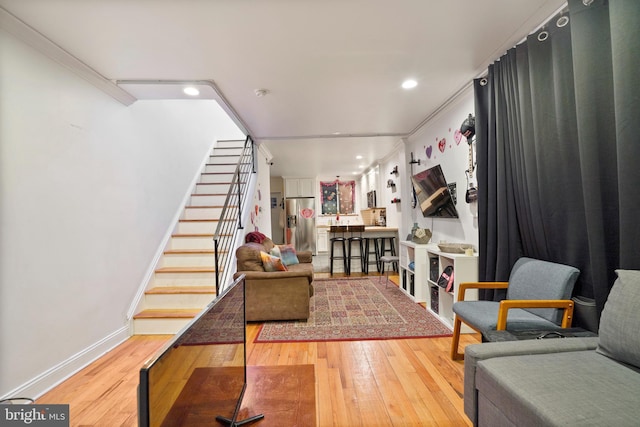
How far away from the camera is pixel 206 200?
432cm

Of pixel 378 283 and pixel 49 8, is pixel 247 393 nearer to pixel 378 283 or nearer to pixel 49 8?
pixel 49 8

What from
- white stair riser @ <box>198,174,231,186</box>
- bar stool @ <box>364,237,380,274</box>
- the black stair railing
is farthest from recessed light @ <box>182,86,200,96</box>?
bar stool @ <box>364,237,380,274</box>

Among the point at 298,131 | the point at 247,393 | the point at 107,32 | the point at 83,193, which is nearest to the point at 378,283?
the point at 298,131

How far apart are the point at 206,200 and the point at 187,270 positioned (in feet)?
4.74

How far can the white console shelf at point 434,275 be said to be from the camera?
8.50 feet

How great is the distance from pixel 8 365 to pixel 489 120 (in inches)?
151

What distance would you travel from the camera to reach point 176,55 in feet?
6.90

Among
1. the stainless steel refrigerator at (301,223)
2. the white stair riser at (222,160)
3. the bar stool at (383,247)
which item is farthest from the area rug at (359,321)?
the stainless steel refrigerator at (301,223)

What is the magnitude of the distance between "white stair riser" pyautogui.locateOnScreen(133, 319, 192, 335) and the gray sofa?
2692 mm

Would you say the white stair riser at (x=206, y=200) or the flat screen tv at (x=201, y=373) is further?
the white stair riser at (x=206, y=200)

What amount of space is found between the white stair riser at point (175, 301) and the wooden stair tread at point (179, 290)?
3 cm

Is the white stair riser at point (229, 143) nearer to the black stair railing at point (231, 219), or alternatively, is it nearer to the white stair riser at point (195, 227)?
the black stair railing at point (231, 219)

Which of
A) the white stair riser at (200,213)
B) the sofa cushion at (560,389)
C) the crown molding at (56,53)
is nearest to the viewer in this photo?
the sofa cushion at (560,389)

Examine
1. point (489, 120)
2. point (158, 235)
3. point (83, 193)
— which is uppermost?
point (489, 120)
